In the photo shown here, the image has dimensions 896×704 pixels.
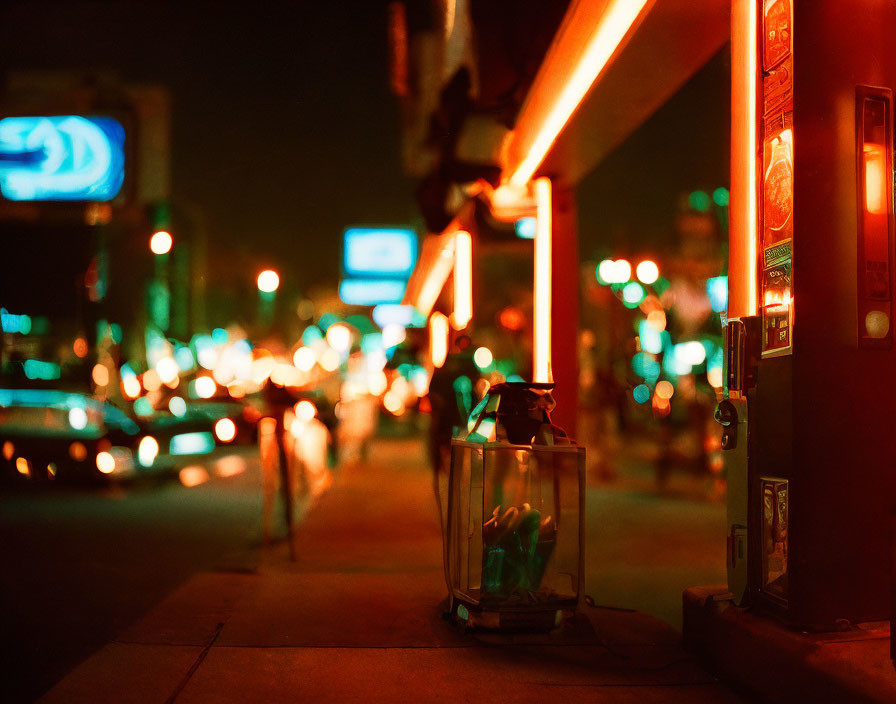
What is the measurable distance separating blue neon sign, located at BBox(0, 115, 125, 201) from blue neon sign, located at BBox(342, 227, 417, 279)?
14413 mm

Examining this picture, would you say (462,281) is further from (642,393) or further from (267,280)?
(642,393)

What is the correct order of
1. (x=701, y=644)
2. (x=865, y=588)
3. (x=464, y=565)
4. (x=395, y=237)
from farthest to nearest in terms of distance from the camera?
(x=395, y=237) → (x=464, y=565) → (x=701, y=644) → (x=865, y=588)

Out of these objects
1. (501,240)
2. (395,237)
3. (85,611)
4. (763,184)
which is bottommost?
(85,611)

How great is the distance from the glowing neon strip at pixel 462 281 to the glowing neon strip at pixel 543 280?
3.31 metres

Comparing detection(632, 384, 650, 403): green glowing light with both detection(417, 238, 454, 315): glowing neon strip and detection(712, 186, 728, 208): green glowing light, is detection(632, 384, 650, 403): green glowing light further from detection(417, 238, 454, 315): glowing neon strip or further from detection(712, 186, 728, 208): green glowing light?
detection(417, 238, 454, 315): glowing neon strip

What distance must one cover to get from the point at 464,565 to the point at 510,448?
3.62 feet

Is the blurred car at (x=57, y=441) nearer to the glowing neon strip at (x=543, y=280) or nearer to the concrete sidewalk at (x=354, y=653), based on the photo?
the concrete sidewalk at (x=354, y=653)

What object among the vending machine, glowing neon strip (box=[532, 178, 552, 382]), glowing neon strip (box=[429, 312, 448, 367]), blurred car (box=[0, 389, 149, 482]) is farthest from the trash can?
glowing neon strip (box=[429, 312, 448, 367])

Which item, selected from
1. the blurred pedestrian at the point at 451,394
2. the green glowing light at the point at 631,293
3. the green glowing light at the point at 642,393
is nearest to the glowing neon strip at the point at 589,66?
the blurred pedestrian at the point at 451,394

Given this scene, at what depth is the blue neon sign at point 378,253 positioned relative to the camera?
28297mm

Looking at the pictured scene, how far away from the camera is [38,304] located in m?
23.5

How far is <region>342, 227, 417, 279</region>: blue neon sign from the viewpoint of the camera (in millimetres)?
28297

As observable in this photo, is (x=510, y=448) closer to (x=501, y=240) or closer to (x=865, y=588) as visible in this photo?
(x=865, y=588)

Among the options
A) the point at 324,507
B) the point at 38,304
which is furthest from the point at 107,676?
the point at 38,304
